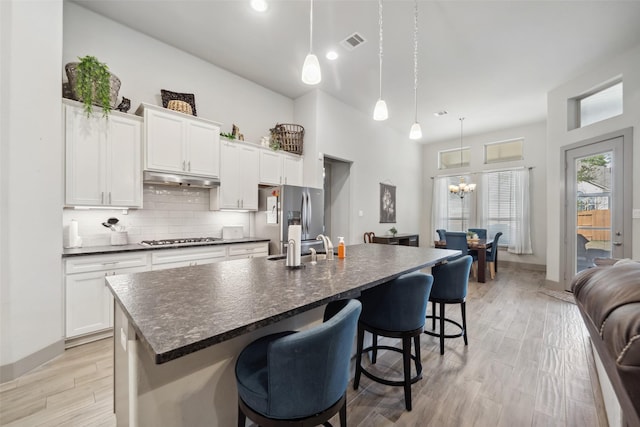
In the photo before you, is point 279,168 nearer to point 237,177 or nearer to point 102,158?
point 237,177

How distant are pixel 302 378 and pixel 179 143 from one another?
10.5ft

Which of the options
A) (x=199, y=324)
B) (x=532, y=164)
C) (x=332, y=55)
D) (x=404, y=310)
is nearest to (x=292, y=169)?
(x=332, y=55)

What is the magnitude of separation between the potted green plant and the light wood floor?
7.74 ft

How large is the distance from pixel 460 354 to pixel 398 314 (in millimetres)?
1252

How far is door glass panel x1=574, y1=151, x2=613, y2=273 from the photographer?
12.3 feet

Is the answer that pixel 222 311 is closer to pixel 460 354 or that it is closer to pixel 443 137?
pixel 460 354

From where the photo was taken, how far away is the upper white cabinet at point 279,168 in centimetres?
412

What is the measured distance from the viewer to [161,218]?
3.39 m

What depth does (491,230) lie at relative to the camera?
666 cm

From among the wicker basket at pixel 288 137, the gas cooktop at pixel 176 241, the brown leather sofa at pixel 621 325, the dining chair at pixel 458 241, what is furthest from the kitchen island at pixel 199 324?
the dining chair at pixel 458 241

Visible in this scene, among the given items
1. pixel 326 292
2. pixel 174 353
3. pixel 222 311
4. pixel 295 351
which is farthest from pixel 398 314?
pixel 174 353

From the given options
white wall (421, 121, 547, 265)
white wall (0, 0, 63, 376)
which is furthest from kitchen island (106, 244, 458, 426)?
white wall (421, 121, 547, 265)

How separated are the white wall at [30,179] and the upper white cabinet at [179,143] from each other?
0.77 m

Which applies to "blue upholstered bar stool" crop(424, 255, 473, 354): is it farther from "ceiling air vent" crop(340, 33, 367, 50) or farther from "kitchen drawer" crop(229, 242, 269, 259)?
"ceiling air vent" crop(340, 33, 367, 50)
